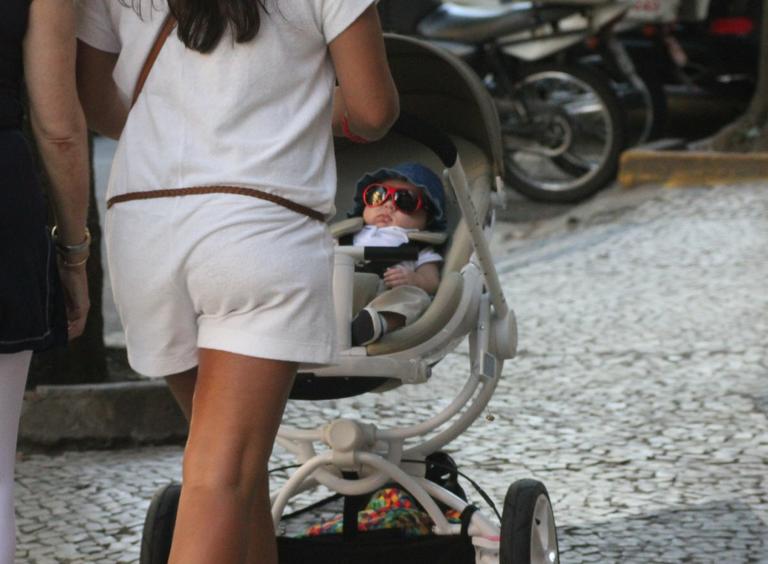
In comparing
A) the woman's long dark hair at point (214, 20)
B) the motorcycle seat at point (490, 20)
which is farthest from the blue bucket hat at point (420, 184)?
the motorcycle seat at point (490, 20)

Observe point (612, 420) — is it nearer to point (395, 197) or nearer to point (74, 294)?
point (395, 197)

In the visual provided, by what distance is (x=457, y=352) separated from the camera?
645 centimetres

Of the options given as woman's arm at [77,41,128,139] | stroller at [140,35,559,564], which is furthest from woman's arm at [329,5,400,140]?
stroller at [140,35,559,564]

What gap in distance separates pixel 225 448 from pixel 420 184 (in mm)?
1406

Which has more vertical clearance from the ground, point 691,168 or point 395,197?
point 395,197

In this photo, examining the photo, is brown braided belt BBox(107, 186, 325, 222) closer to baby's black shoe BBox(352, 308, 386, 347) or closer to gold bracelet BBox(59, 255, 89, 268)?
gold bracelet BBox(59, 255, 89, 268)

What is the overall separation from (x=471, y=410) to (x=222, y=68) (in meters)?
1.31

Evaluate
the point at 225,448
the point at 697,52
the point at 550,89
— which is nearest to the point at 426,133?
the point at 225,448

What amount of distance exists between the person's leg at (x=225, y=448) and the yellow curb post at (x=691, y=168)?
7334 millimetres

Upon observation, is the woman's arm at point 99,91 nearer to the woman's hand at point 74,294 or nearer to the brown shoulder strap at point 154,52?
the brown shoulder strap at point 154,52

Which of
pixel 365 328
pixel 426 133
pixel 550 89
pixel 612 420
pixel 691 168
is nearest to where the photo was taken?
pixel 426 133

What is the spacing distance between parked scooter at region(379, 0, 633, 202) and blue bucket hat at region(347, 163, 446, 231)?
5962mm

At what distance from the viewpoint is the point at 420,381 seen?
3373mm

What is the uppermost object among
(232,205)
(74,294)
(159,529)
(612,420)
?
(232,205)
